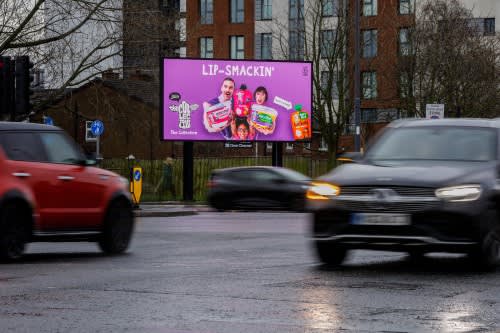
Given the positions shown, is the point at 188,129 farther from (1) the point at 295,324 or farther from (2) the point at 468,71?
(1) the point at 295,324

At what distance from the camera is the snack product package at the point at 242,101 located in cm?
4659

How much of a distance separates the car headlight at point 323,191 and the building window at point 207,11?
83774mm

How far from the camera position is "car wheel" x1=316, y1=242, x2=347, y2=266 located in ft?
46.1

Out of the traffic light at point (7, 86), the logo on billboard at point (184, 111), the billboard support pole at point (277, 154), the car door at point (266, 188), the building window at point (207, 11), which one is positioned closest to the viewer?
the traffic light at point (7, 86)

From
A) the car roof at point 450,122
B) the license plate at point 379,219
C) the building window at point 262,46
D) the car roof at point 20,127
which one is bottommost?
the license plate at point 379,219

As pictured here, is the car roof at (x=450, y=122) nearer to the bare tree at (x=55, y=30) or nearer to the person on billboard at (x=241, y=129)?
the bare tree at (x=55, y=30)

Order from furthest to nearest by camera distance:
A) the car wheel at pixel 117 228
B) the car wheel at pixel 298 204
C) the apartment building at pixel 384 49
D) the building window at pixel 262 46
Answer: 1. the building window at pixel 262 46
2. the apartment building at pixel 384 49
3. the car wheel at pixel 298 204
4. the car wheel at pixel 117 228

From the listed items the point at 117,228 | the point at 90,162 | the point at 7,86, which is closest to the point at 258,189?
the point at 7,86

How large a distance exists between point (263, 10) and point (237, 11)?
8.44 ft

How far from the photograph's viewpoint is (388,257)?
16.0 m

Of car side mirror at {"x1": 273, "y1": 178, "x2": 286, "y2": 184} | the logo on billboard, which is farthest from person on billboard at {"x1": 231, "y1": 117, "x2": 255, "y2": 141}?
car side mirror at {"x1": 273, "y1": 178, "x2": 286, "y2": 184}

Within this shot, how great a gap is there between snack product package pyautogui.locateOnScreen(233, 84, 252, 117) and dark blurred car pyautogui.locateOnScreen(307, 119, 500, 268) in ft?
106

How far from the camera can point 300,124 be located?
4784cm

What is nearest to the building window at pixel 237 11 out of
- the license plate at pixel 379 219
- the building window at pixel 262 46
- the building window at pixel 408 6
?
the building window at pixel 262 46
